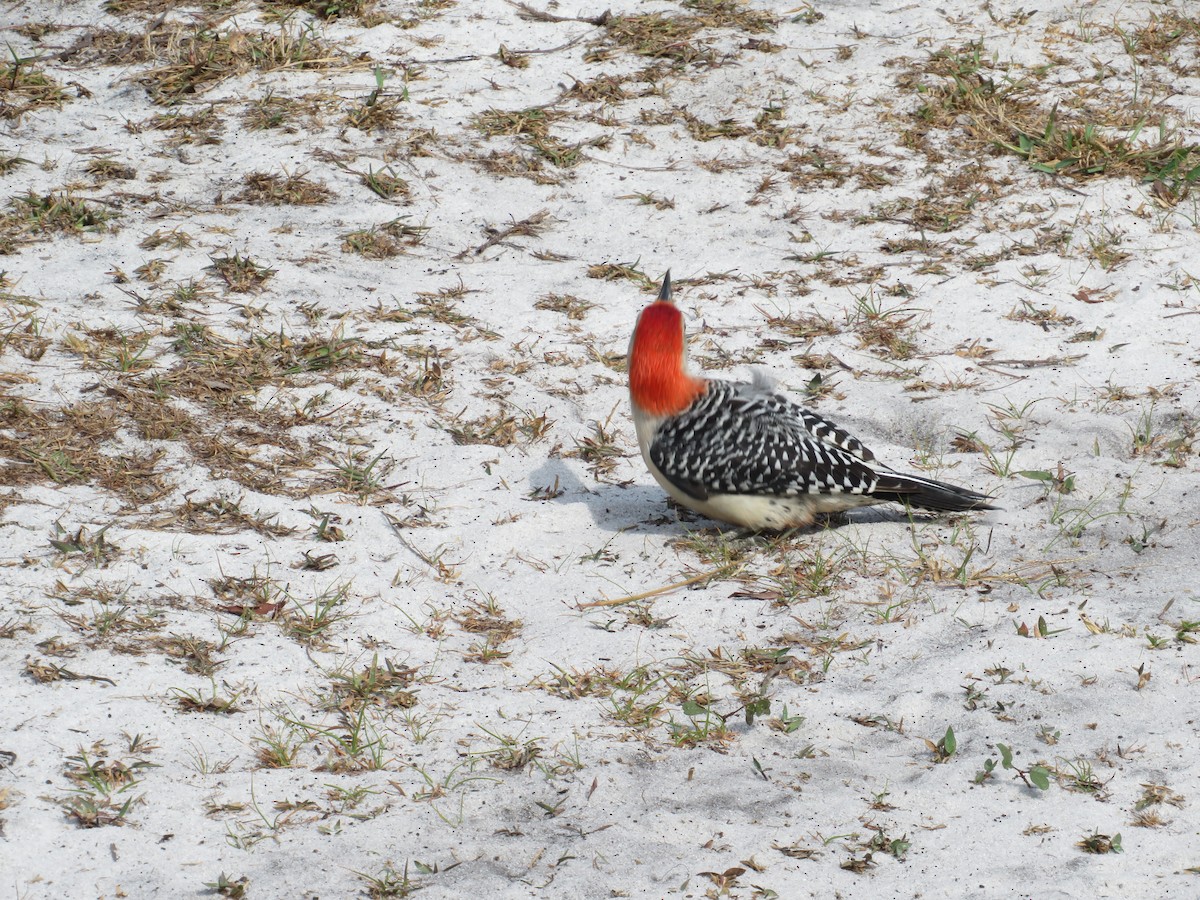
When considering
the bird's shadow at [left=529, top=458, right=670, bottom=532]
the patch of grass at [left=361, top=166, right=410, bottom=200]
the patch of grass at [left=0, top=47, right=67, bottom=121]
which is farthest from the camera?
the patch of grass at [left=0, top=47, right=67, bottom=121]

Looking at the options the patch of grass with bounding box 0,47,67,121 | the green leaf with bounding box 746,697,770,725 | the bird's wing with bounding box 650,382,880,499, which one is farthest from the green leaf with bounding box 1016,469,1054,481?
the patch of grass with bounding box 0,47,67,121

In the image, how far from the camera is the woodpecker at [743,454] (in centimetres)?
477

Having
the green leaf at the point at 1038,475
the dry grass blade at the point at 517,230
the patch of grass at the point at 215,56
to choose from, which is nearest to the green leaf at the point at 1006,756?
the green leaf at the point at 1038,475

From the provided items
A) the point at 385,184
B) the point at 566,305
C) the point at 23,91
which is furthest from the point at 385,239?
the point at 23,91

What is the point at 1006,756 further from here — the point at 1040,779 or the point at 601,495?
the point at 601,495

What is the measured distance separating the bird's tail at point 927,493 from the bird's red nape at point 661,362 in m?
0.84

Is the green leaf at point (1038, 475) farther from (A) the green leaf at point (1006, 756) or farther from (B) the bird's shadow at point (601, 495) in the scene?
(A) the green leaf at point (1006, 756)

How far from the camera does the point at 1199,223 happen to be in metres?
6.59

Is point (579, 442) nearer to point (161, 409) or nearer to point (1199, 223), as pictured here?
point (161, 409)

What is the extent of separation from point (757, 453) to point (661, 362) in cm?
53

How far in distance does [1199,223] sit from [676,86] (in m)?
3.20

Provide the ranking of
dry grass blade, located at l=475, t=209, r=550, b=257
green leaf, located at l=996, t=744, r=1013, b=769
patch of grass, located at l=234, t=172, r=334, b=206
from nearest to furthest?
green leaf, located at l=996, t=744, r=1013, b=769 < dry grass blade, located at l=475, t=209, r=550, b=257 < patch of grass, located at l=234, t=172, r=334, b=206

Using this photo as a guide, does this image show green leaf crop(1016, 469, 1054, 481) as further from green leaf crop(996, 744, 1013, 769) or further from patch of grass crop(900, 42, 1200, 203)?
patch of grass crop(900, 42, 1200, 203)

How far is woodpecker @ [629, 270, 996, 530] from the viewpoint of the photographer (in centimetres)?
477
